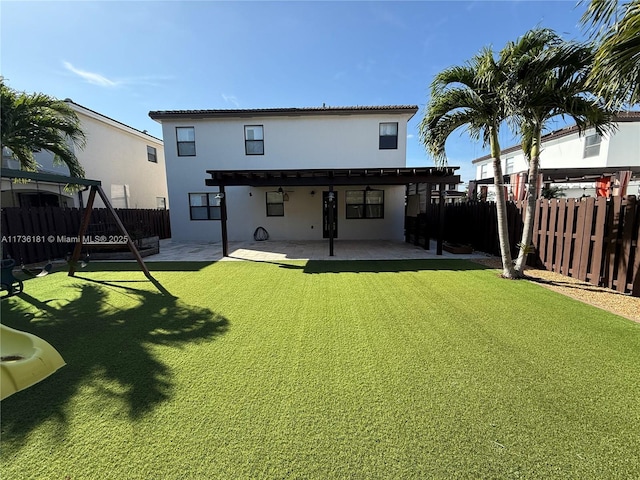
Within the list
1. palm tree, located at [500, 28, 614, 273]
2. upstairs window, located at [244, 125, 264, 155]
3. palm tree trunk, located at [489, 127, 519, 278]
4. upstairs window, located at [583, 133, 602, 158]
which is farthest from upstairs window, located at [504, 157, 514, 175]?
upstairs window, located at [244, 125, 264, 155]

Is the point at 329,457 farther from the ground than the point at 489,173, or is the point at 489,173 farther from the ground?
the point at 489,173

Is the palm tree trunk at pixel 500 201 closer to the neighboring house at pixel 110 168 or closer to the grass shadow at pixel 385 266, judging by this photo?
the grass shadow at pixel 385 266

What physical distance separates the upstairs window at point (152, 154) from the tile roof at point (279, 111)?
679 centimetres

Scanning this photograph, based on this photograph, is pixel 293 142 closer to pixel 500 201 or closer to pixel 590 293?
pixel 500 201

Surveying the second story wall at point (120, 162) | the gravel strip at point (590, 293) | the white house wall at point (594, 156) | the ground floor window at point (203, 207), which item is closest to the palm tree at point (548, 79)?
the gravel strip at point (590, 293)

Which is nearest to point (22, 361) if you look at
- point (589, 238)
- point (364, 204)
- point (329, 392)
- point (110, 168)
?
point (329, 392)

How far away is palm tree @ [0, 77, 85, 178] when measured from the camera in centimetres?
723

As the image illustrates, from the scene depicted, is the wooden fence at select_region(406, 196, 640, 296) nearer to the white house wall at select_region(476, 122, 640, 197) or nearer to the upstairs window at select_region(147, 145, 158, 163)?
the white house wall at select_region(476, 122, 640, 197)

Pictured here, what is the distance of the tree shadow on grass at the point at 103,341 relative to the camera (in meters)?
2.25

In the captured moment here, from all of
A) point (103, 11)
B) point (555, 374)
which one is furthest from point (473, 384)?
point (103, 11)

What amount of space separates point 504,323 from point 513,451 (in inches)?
93.9

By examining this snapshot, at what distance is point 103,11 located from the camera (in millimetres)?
6281

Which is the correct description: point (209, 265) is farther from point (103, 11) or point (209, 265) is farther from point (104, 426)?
point (103, 11)

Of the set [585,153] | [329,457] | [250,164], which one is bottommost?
[329,457]
